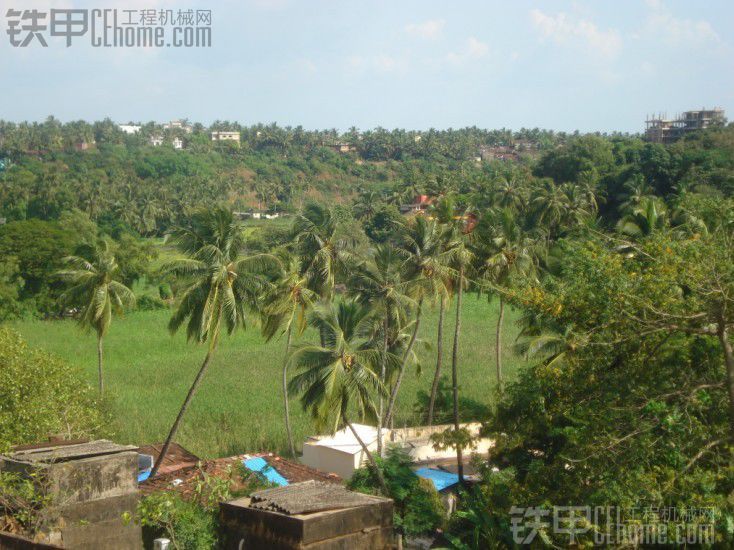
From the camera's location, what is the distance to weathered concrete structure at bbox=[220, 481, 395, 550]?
9.10 m

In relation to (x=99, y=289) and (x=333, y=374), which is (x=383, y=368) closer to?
(x=333, y=374)

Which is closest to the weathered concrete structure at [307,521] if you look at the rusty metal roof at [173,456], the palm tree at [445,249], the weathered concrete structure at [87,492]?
the weathered concrete structure at [87,492]

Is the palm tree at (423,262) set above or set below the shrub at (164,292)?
above

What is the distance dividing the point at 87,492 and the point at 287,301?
12938mm

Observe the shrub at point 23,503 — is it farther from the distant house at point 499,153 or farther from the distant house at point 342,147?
the distant house at point 499,153

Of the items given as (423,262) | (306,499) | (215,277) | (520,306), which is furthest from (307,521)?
(423,262)

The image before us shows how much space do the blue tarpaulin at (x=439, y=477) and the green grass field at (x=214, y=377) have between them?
18.1 ft

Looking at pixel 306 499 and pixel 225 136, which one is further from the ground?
pixel 225 136

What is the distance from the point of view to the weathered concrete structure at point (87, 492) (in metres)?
10.1

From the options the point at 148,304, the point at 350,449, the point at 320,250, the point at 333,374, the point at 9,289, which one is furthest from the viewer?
the point at 148,304

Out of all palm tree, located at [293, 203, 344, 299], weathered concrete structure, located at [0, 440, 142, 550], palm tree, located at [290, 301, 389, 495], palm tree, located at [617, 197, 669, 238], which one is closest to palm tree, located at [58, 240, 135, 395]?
palm tree, located at [293, 203, 344, 299]

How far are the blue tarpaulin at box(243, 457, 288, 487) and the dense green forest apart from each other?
5.46 ft

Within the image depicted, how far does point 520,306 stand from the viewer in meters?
12.5

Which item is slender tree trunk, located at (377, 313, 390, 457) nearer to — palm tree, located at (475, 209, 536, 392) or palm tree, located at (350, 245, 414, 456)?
palm tree, located at (350, 245, 414, 456)
